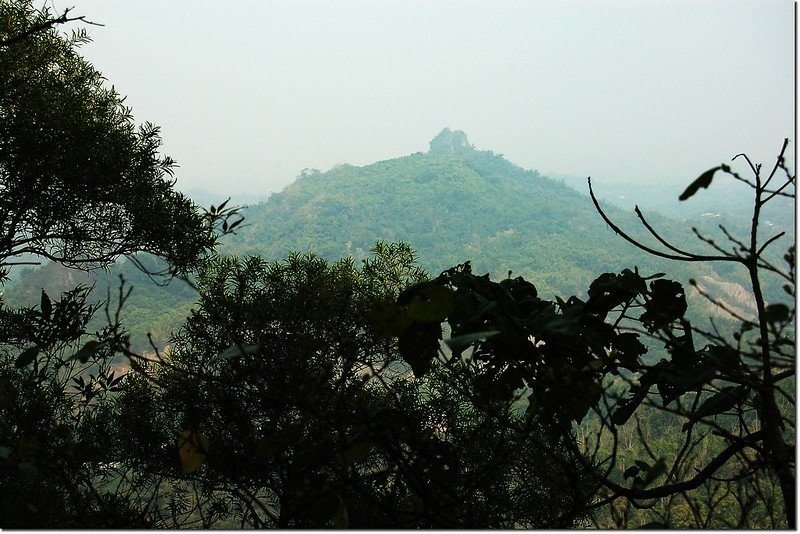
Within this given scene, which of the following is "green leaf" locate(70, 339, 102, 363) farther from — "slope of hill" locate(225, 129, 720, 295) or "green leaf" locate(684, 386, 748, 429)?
"slope of hill" locate(225, 129, 720, 295)

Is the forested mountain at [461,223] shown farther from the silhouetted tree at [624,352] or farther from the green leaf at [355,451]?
the green leaf at [355,451]

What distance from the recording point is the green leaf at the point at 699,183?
551mm

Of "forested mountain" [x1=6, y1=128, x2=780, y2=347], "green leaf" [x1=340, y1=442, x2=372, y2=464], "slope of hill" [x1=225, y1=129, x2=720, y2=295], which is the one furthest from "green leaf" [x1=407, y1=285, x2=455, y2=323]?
"slope of hill" [x1=225, y1=129, x2=720, y2=295]

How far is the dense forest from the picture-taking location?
25.9 inches

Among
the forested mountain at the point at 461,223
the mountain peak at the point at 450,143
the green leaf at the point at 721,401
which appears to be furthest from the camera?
the mountain peak at the point at 450,143

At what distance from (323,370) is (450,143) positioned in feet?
235

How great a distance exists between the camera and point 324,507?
587mm

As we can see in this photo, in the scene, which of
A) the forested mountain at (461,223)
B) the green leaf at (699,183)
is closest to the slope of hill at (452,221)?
the forested mountain at (461,223)

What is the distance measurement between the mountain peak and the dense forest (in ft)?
217

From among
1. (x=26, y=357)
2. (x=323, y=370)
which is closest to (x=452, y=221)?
(x=323, y=370)

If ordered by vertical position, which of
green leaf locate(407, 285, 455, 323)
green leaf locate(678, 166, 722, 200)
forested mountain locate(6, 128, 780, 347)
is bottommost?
green leaf locate(407, 285, 455, 323)

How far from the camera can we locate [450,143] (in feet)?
235

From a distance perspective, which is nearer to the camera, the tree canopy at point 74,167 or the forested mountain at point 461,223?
the tree canopy at point 74,167

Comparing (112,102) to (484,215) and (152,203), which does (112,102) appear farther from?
(484,215)
